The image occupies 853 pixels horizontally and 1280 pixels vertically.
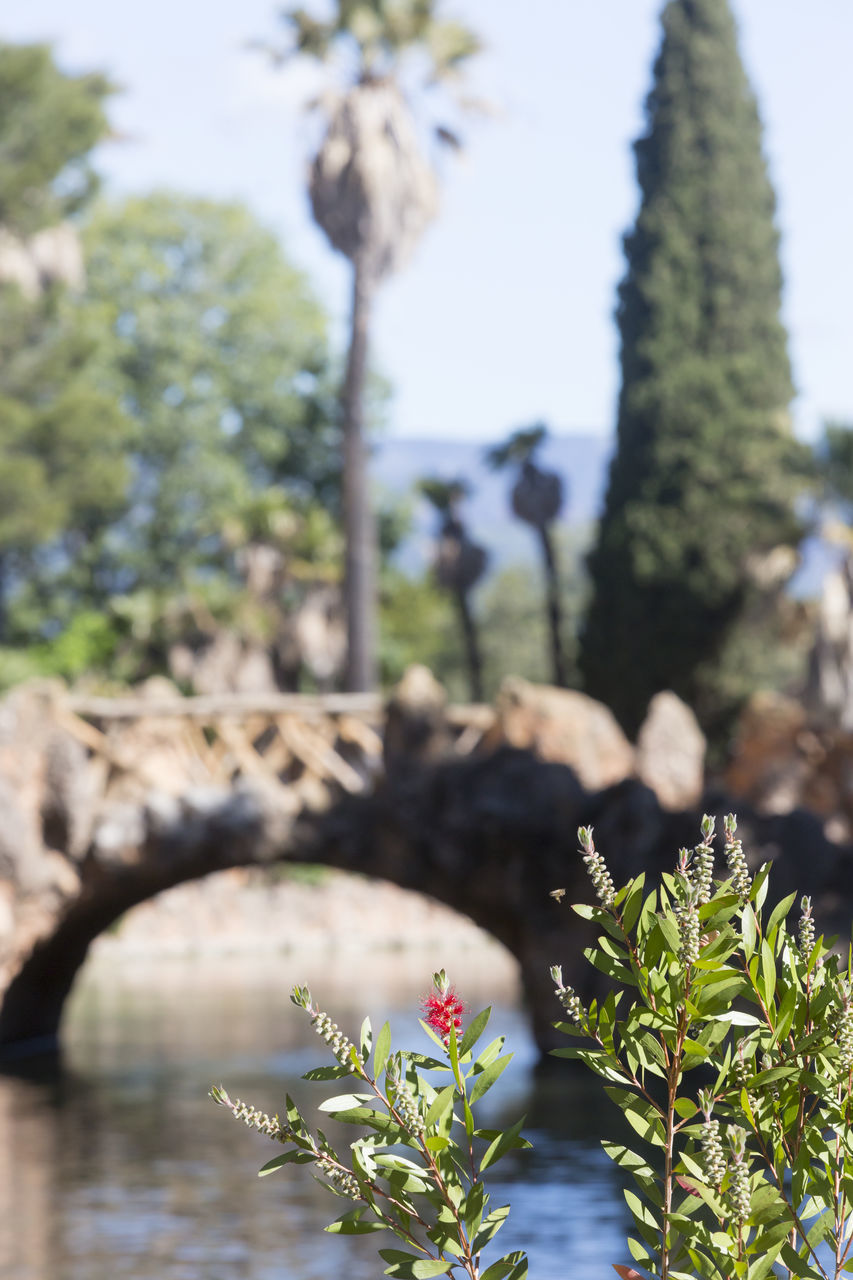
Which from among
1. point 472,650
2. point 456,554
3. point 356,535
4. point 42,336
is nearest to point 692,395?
point 356,535

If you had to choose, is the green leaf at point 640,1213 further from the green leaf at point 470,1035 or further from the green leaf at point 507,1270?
the green leaf at point 470,1035

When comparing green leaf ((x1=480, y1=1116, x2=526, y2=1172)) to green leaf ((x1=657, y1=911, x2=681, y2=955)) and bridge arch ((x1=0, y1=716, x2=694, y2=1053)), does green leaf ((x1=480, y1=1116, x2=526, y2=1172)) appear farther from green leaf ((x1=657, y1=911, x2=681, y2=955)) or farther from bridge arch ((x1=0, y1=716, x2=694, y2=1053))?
bridge arch ((x1=0, y1=716, x2=694, y2=1053))

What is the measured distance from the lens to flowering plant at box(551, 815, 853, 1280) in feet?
9.41

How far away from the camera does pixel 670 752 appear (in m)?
20.4

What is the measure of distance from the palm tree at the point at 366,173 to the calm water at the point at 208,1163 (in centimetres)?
896

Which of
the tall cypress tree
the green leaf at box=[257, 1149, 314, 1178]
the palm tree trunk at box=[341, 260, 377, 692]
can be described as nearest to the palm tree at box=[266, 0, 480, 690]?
the palm tree trunk at box=[341, 260, 377, 692]

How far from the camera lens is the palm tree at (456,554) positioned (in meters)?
38.5

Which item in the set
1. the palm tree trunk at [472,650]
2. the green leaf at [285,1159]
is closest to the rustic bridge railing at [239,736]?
the green leaf at [285,1159]

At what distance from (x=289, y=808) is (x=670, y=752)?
14.8 ft

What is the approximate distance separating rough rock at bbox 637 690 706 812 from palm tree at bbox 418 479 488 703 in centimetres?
1730

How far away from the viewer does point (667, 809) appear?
1672 centimetres

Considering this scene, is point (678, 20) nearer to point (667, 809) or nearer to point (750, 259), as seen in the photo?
point (750, 259)

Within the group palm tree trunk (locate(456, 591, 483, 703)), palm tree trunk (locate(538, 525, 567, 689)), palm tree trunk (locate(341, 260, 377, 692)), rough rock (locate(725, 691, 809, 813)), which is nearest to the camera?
rough rock (locate(725, 691, 809, 813))

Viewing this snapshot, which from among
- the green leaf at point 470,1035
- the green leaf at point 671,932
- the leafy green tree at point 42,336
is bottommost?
the green leaf at point 470,1035
